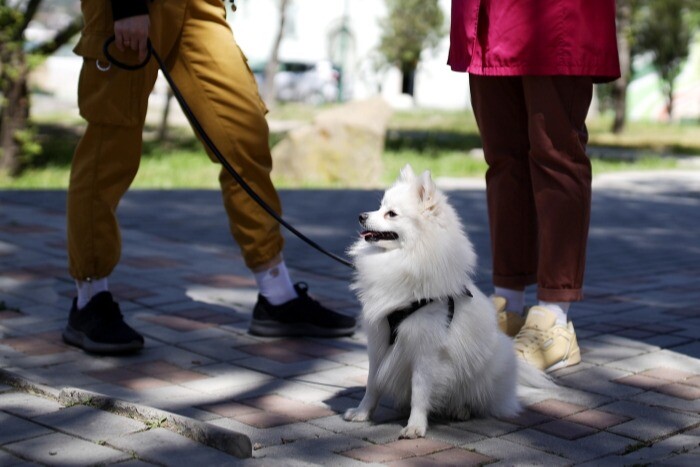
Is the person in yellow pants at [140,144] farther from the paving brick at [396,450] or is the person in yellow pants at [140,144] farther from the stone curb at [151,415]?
the paving brick at [396,450]

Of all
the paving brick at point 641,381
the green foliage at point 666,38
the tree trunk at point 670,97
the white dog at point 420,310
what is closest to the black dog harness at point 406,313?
the white dog at point 420,310

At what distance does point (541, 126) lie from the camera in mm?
3850

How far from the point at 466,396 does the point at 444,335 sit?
24 cm

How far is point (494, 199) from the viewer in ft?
13.6

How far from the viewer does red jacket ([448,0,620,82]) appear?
149 inches

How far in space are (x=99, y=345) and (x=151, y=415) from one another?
3.09 feet

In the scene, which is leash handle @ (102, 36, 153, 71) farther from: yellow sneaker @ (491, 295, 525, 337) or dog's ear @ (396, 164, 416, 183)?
yellow sneaker @ (491, 295, 525, 337)

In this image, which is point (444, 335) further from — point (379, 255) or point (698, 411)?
point (698, 411)

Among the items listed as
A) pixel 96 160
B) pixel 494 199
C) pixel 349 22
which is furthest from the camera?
pixel 349 22

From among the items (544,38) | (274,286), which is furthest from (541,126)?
(274,286)

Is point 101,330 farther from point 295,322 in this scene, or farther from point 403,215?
point 403,215

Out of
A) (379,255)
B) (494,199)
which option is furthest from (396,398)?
(494,199)

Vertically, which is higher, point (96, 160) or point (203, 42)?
point (203, 42)

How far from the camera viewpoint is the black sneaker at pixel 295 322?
424 centimetres
